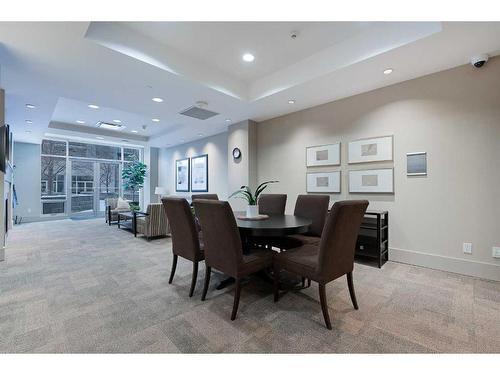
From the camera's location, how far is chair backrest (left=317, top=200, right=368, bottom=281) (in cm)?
167

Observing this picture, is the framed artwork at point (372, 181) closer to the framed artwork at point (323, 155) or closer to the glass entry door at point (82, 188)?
the framed artwork at point (323, 155)

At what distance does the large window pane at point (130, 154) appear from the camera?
9072 millimetres

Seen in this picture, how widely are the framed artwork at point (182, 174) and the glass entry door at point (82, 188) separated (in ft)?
10.9

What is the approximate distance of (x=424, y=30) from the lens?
2227mm

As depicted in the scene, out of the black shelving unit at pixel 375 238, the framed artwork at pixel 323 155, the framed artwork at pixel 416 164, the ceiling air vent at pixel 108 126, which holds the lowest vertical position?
the black shelving unit at pixel 375 238

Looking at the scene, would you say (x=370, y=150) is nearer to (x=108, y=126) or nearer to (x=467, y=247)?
(x=467, y=247)

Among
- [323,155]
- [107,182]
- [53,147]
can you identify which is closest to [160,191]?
[107,182]

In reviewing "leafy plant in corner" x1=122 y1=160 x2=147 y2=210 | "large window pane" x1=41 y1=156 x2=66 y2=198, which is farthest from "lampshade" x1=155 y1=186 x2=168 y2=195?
"large window pane" x1=41 y1=156 x2=66 y2=198

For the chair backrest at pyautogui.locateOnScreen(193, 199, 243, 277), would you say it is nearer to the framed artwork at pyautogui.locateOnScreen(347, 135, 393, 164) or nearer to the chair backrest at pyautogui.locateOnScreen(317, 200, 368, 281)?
the chair backrest at pyautogui.locateOnScreen(317, 200, 368, 281)

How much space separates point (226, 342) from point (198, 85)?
307 cm

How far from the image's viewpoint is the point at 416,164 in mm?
3064

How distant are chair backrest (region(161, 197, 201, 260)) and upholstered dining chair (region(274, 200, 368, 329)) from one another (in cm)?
86

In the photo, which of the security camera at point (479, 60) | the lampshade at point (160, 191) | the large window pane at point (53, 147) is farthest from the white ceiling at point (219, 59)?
the large window pane at point (53, 147)

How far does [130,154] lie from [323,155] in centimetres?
803
